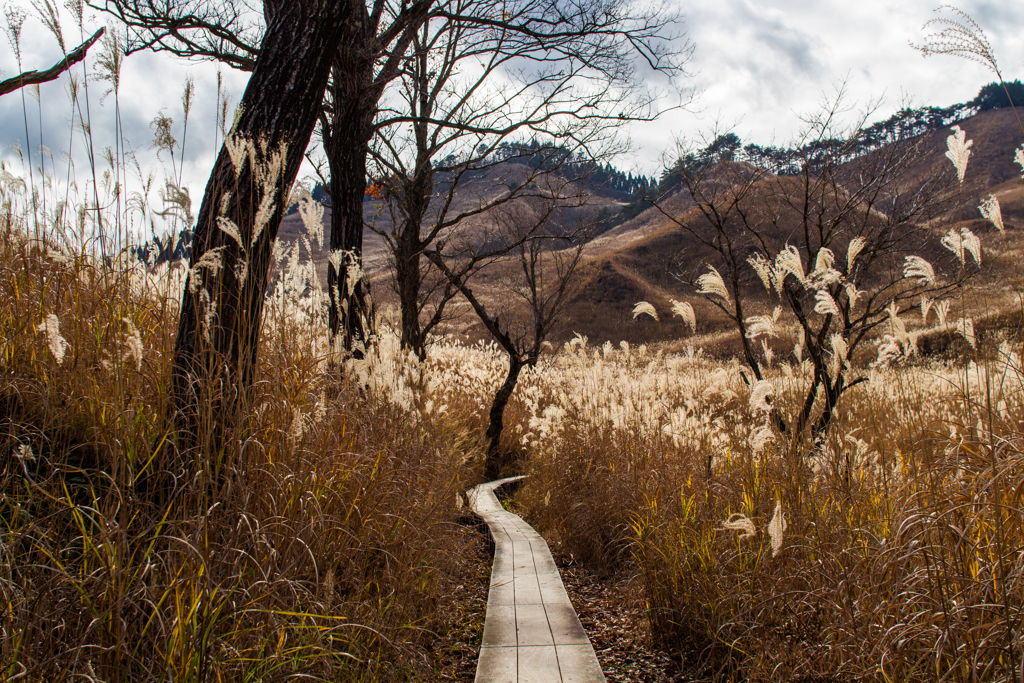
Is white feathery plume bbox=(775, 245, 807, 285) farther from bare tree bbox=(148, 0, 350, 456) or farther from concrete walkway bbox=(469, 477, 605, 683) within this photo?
bare tree bbox=(148, 0, 350, 456)

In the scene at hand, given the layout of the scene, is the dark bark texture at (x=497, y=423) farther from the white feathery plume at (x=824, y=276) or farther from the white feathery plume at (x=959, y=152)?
the white feathery plume at (x=959, y=152)

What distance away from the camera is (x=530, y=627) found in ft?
10.2

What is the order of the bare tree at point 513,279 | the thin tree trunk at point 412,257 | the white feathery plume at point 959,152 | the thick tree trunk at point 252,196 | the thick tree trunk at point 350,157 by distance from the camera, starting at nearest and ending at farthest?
the white feathery plume at point 959,152 < the thick tree trunk at point 252,196 < the thick tree trunk at point 350,157 < the thin tree trunk at point 412,257 < the bare tree at point 513,279

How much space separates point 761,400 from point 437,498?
192 centimetres

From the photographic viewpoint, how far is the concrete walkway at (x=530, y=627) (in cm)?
265

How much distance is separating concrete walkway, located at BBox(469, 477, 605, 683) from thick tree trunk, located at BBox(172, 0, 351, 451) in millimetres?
1682

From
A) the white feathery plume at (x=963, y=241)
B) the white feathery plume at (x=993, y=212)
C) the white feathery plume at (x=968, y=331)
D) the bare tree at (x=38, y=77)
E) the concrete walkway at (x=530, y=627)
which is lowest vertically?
the concrete walkway at (x=530, y=627)

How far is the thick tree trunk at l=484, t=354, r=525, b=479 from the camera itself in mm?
8438

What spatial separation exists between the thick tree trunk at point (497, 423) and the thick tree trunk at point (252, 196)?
566 centimetres

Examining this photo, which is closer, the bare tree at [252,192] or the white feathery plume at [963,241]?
the white feathery plume at [963,241]

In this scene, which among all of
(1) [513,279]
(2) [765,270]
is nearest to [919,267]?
(2) [765,270]

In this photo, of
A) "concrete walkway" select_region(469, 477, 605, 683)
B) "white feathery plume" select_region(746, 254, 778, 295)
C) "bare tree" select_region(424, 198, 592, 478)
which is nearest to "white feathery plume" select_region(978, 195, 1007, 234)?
"white feathery plume" select_region(746, 254, 778, 295)

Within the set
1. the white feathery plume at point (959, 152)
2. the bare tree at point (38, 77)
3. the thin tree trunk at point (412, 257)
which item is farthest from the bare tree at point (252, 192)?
the thin tree trunk at point (412, 257)

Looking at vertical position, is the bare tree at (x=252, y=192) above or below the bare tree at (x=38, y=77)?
below
